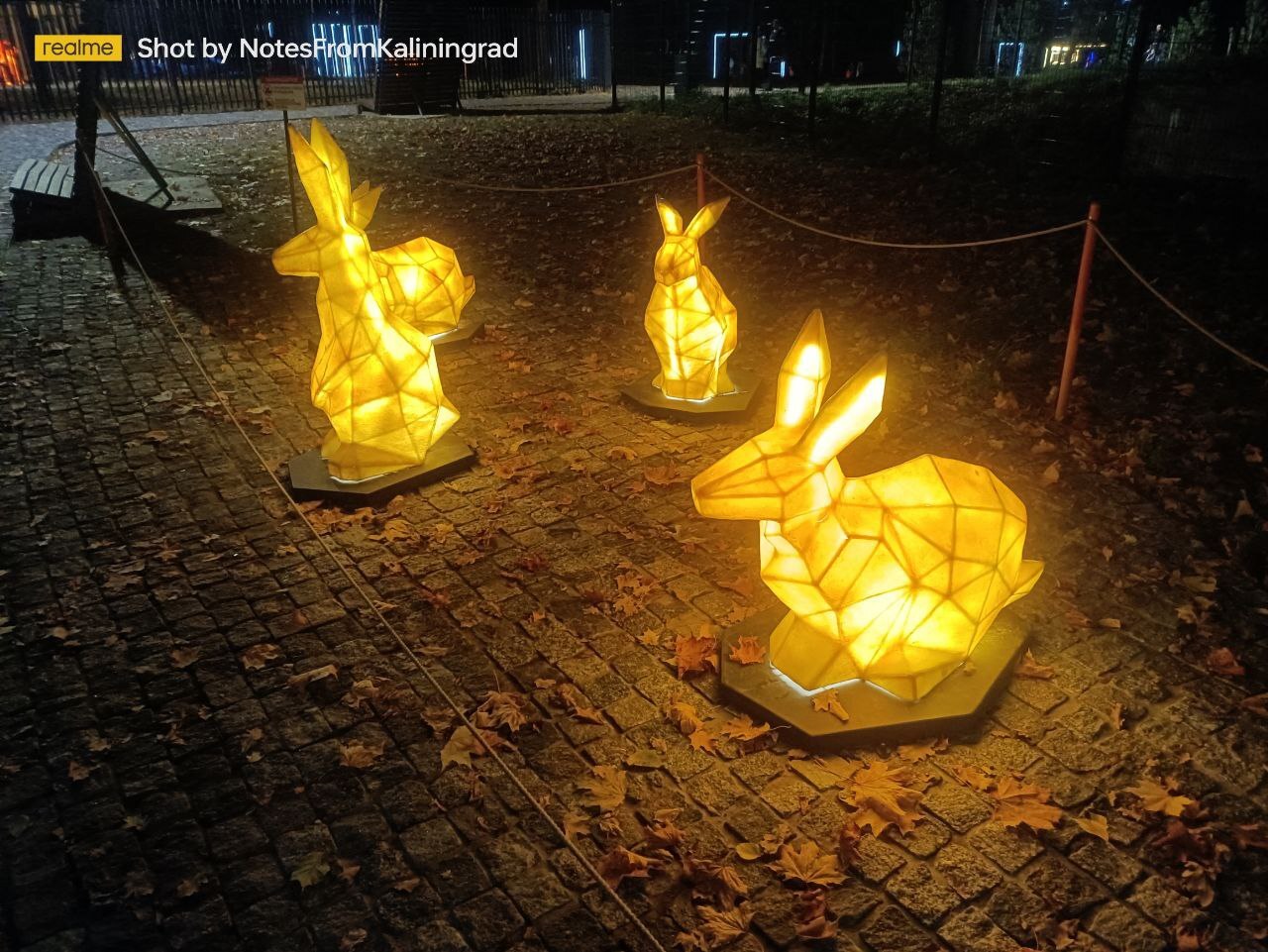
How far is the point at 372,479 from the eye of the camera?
5.82 m

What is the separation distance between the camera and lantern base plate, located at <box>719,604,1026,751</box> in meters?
3.76

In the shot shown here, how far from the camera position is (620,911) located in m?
3.14

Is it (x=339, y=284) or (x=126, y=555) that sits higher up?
(x=339, y=284)

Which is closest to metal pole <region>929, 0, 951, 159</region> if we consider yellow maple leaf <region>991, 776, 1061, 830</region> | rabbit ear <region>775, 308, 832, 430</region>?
rabbit ear <region>775, 308, 832, 430</region>

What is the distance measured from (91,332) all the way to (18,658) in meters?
5.75

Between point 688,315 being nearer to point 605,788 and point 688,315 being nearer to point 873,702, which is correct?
point 873,702

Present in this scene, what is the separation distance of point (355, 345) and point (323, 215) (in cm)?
78

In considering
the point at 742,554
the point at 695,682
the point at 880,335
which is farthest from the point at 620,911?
the point at 880,335

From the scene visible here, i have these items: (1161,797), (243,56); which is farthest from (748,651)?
(243,56)

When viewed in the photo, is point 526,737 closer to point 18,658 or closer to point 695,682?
point 695,682

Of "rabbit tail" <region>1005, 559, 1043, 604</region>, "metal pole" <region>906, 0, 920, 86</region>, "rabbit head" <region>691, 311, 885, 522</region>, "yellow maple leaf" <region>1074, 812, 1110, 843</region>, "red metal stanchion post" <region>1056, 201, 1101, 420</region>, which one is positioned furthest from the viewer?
"metal pole" <region>906, 0, 920, 86</region>

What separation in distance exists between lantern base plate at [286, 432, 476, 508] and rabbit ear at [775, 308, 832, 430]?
3079 millimetres

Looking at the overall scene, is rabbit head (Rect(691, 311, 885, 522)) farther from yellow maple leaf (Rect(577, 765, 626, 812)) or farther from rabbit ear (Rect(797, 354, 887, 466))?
yellow maple leaf (Rect(577, 765, 626, 812))

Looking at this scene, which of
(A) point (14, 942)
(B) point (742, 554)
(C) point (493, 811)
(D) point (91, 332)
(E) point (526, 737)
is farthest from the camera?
(D) point (91, 332)
